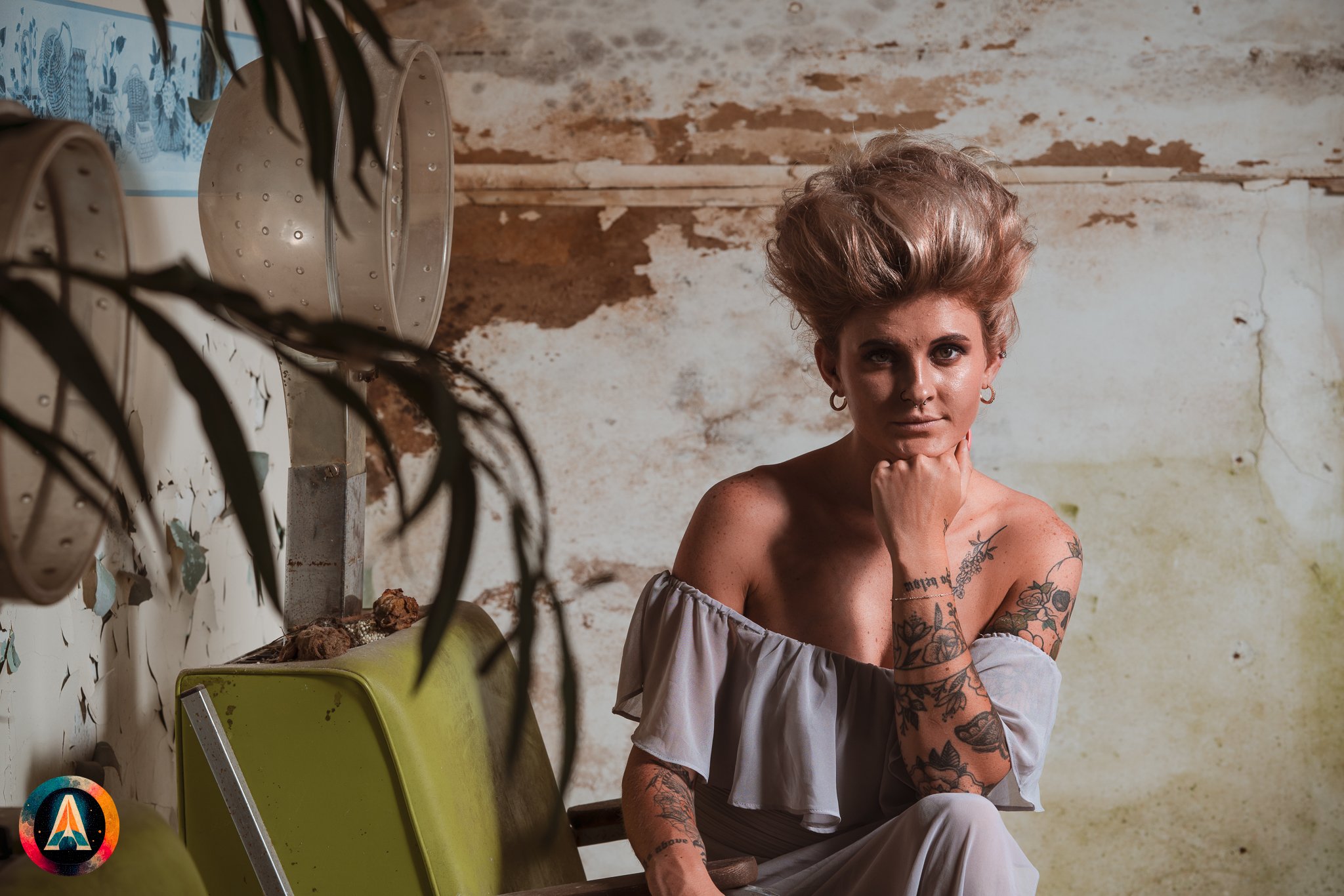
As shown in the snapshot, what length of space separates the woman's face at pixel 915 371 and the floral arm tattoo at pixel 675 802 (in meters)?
0.56

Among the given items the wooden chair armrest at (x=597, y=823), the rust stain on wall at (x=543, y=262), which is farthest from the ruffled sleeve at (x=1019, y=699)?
the rust stain on wall at (x=543, y=262)

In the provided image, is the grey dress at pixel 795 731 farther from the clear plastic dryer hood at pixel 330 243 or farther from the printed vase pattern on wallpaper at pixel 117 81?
the printed vase pattern on wallpaper at pixel 117 81

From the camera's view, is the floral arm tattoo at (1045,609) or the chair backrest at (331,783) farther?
the floral arm tattoo at (1045,609)

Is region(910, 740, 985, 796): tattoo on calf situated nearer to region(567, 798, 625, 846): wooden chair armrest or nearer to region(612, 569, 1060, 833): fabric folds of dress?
region(612, 569, 1060, 833): fabric folds of dress

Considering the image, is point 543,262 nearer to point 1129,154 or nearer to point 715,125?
point 715,125

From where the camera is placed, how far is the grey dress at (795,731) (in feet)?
4.91

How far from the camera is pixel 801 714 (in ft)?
4.96

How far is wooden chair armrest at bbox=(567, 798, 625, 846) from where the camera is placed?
172cm

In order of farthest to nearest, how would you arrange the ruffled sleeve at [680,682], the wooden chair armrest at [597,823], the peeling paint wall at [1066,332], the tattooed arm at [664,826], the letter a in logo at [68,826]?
the peeling paint wall at [1066,332] < the wooden chair armrest at [597,823] < the ruffled sleeve at [680,682] < the tattooed arm at [664,826] < the letter a in logo at [68,826]

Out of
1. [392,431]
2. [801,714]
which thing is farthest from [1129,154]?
[392,431]

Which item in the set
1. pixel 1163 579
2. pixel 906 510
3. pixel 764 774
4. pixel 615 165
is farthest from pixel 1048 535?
pixel 615 165

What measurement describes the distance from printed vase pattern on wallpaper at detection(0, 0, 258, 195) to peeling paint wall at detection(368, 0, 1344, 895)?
981 mm

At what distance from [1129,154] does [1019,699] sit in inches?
68.0

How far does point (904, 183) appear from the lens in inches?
59.8
